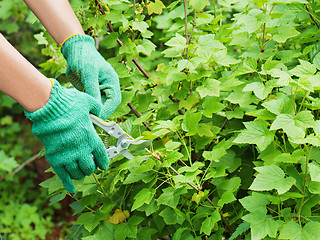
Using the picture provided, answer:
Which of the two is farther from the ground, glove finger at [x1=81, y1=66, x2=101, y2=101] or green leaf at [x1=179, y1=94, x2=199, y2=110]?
glove finger at [x1=81, y1=66, x2=101, y2=101]

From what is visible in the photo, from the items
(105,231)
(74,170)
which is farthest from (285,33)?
(105,231)

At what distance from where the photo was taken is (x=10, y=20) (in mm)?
4176

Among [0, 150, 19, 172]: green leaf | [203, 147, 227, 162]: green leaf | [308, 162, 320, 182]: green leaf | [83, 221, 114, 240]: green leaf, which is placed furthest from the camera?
[0, 150, 19, 172]: green leaf

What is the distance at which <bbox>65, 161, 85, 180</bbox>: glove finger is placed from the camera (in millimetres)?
1352

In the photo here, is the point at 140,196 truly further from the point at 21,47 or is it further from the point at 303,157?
the point at 21,47

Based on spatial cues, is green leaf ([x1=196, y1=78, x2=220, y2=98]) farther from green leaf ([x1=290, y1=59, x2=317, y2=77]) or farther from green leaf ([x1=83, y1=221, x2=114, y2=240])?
green leaf ([x1=83, y1=221, x2=114, y2=240])

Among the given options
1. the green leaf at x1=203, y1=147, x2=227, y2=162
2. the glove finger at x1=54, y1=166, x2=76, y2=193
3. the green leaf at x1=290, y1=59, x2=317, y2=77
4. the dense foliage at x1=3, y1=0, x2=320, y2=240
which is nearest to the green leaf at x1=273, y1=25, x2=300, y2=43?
the dense foliage at x1=3, y1=0, x2=320, y2=240

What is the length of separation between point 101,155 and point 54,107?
25 cm

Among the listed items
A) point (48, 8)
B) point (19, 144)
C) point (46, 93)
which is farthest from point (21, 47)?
point (46, 93)

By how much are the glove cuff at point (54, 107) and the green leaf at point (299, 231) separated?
2.69 feet

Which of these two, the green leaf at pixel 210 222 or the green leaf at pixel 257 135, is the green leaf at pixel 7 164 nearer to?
the green leaf at pixel 210 222

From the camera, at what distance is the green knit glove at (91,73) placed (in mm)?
1549

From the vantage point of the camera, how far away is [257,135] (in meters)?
1.30

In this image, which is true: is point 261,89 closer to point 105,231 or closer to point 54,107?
point 54,107
